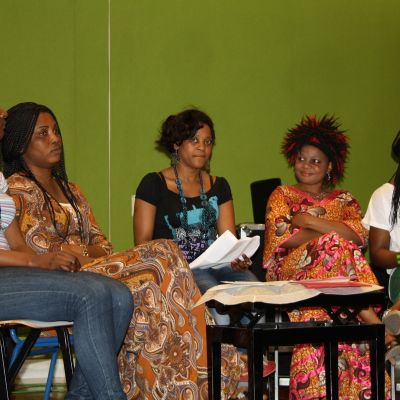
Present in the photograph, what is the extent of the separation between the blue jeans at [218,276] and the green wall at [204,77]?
105cm

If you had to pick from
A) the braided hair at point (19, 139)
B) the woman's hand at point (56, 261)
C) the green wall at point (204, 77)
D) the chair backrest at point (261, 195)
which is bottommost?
the woman's hand at point (56, 261)

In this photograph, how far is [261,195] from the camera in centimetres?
475

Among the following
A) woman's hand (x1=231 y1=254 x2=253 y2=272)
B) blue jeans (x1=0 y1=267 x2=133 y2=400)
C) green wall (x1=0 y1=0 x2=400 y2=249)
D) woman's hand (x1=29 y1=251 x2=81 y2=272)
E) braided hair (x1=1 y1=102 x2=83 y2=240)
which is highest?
green wall (x1=0 y1=0 x2=400 y2=249)

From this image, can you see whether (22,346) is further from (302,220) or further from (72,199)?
(302,220)

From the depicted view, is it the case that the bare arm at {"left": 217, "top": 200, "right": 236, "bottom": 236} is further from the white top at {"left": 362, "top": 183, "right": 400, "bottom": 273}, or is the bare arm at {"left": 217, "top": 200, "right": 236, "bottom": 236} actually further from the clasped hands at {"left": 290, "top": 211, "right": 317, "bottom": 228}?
the white top at {"left": 362, "top": 183, "right": 400, "bottom": 273}

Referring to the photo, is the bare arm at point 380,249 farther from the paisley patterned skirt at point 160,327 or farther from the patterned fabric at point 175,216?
the paisley patterned skirt at point 160,327

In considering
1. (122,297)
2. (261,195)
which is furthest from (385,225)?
(122,297)

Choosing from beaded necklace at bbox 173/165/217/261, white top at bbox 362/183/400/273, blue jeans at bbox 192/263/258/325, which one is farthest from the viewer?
white top at bbox 362/183/400/273

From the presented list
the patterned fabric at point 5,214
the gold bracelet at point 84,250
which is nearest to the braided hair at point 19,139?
the gold bracelet at point 84,250

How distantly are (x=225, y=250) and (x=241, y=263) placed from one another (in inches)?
11.8

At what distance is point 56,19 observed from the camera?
192 inches

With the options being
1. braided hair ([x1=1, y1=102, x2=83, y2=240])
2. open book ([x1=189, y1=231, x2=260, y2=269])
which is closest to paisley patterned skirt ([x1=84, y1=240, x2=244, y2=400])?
open book ([x1=189, y1=231, x2=260, y2=269])

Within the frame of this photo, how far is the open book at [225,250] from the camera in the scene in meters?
3.73

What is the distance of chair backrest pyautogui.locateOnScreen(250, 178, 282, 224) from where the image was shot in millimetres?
4727
